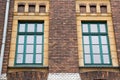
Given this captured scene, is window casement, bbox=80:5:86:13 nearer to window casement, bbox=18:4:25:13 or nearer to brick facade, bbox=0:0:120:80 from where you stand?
brick facade, bbox=0:0:120:80

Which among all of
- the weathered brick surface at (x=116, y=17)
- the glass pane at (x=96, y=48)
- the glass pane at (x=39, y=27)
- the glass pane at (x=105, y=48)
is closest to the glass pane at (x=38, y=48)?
the glass pane at (x=39, y=27)

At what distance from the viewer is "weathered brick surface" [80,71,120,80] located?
37.8 feet

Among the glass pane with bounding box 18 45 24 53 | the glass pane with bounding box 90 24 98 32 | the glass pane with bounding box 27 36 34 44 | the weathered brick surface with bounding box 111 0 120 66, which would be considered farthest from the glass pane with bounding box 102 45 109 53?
the glass pane with bounding box 18 45 24 53

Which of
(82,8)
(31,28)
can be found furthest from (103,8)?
(31,28)

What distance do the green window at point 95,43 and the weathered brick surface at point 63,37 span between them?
22.8 inches

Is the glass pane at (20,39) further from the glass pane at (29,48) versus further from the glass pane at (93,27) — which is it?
the glass pane at (93,27)

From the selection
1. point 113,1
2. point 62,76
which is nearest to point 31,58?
point 62,76

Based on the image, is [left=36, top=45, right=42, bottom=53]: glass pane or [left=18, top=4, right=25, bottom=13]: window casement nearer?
[left=36, top=45, right=42, bottom=53]: glass pane

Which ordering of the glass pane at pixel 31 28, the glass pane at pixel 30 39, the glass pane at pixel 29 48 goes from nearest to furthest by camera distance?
the glass pane at pixel 29 48, the glass pane at pixel 30 39, the glass pane at pixel 31 28

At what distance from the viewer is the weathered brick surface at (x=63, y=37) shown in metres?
11.8

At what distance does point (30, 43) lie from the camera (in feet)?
41.5

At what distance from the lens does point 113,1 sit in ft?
44.4

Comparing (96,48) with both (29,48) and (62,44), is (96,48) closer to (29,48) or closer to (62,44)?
(62,44)

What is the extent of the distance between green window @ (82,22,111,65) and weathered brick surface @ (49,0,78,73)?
0.58 metres
